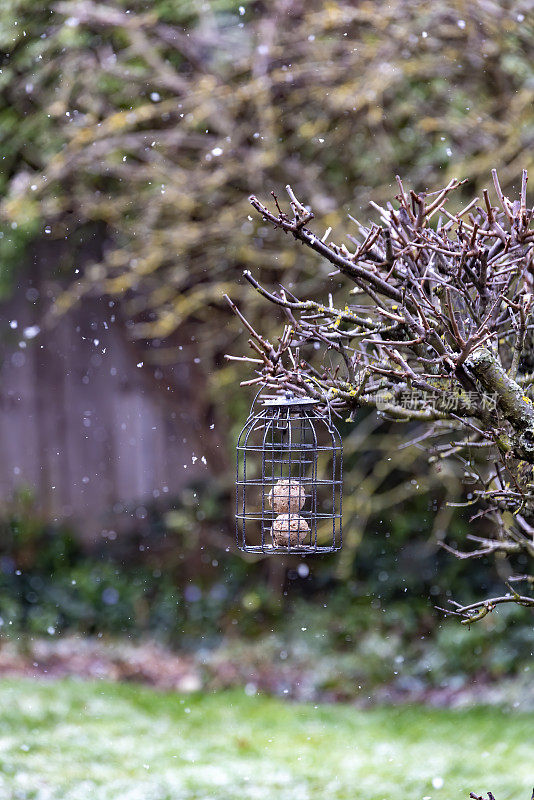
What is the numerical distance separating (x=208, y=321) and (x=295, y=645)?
2.25 m

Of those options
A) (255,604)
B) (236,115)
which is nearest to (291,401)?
(236,115)

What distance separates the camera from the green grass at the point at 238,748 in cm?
367

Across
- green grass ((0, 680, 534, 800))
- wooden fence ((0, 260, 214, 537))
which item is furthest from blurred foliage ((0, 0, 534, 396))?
green grass ((0, 680, 534, 800))

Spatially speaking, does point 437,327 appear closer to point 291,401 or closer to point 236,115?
point 291,401

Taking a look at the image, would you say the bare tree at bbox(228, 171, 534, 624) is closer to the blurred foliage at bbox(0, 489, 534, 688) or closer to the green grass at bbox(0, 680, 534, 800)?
the green grass at bbox(0, 680, 534, 800)

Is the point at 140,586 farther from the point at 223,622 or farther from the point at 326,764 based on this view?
the point at 326,764

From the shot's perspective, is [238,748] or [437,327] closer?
[437,327]

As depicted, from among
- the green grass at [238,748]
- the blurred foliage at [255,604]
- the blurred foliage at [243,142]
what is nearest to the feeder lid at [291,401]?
the green grass at [238,748]

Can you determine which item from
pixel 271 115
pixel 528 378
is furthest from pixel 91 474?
pixel 528 378

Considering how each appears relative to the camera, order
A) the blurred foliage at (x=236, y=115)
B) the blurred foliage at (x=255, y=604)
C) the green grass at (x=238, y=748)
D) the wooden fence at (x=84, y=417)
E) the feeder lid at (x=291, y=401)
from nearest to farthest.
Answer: the feeder lid at (x=291, y=401)
the green grass at (x=238, y=748)
the blurred foliage at (x=236, y=115)
the blurred foliage at (x=255, y=604)
the wooden fence at (x=84, y=417)

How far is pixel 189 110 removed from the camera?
5457 mm

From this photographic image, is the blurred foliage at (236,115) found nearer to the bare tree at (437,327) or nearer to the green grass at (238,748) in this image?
the green grass at (238,748)

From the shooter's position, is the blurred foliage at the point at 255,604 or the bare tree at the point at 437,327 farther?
the blurred foliage at the point at 255,604

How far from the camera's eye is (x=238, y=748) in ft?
14.3
